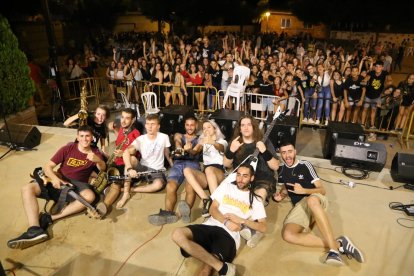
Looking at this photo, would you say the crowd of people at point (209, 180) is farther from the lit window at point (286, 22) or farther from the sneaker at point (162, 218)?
the lit window at point (286, 22)

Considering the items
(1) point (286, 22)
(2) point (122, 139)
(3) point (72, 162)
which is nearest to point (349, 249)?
(2) point (122, 139)

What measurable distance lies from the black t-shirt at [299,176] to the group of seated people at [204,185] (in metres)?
0.01

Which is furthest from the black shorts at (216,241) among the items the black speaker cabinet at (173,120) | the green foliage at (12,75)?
the green foliage at (12,75)

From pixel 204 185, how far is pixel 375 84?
4.92 meters

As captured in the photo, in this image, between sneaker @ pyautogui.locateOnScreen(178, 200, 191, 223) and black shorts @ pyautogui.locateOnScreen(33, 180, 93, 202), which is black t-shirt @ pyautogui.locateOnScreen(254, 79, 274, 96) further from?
black shorts @ pyautogui.locateOnScreen(33, 180, 93, 202)

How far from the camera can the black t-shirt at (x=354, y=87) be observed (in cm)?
719

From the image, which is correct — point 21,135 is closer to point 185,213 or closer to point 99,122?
point 99,122

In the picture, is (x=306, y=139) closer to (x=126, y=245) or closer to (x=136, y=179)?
(x=136, y=179)

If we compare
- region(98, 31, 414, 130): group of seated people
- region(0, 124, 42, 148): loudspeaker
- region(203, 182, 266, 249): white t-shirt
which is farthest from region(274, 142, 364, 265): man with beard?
region(0, 124, 42, 148): loudspeaker

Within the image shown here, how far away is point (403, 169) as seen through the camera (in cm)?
476

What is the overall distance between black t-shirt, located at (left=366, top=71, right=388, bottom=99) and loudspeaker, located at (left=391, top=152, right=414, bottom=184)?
268cm

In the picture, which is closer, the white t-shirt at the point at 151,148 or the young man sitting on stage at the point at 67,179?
the young man sitting on stage at the point at 67,179

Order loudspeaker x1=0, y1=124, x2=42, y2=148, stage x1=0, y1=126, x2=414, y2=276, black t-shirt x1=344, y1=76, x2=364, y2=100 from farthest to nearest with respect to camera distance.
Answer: black t-shirt x1=344, y1=76, x2=364, y2=100 → loudspeaker x1=0, y1=124, x2=42, y2=148 → stage x1=0, y1=126, x2=414, y2=276

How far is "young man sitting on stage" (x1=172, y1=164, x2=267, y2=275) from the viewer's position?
10.3 ft
